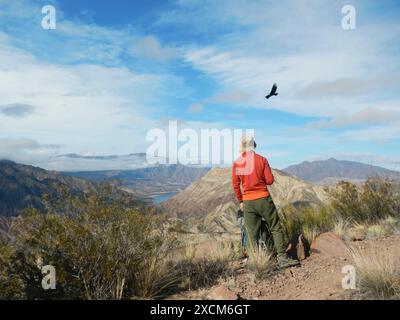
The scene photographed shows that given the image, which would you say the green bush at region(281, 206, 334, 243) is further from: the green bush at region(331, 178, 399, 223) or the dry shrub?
the dry shrub

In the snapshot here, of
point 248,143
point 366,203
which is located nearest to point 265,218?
point 248,143

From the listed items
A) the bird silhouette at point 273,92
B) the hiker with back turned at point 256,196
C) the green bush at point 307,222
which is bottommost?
the green bush at point 307,222

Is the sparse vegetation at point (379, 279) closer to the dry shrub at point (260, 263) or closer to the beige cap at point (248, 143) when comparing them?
the dry shrub at point (260, 263)

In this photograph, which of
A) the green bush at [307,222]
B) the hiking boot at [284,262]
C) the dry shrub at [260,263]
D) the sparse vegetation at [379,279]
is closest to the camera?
the sparse vegetation at [379,279]

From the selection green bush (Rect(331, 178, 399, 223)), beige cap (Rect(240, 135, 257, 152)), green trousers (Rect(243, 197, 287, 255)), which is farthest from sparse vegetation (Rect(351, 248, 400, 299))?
green bush (Rect(331, 178, 399, 223))

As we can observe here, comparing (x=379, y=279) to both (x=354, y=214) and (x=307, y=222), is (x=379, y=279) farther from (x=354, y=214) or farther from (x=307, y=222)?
(x=354, y=214)

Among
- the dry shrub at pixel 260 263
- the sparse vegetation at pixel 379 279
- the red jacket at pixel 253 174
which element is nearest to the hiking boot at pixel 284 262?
the dry shrub at pixel 260 263

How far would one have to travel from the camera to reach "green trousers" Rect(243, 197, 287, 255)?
764 centimetres

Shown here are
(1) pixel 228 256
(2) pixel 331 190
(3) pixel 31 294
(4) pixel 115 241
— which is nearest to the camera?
(3) pixel 31 294

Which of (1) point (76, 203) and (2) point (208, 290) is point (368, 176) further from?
(1) point (76, 203)

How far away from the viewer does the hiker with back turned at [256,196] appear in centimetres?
764
